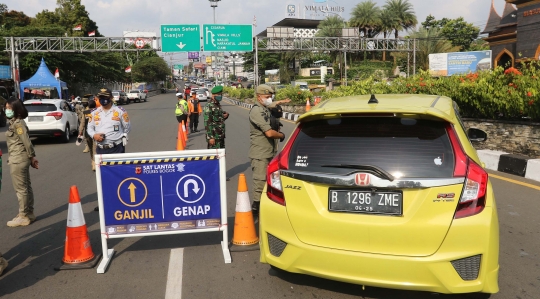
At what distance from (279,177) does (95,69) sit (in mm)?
56328

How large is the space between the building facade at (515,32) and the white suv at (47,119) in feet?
63.7

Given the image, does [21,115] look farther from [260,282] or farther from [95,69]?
[95,69]

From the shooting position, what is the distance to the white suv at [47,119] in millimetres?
15797

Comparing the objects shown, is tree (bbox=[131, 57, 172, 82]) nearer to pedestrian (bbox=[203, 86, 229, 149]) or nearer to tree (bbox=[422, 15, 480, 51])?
tree (bbox=[422, 15, 480, 51])

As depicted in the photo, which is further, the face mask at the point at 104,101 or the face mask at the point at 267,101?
the face mask at the point at 104,101

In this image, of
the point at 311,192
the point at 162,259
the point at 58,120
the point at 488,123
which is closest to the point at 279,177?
the point at 311,192

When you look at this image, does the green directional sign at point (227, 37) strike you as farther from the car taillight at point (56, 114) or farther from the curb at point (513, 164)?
the curb at point (513, 164)

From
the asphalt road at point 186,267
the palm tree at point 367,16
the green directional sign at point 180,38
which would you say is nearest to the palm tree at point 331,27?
the palm tree at point 367,16

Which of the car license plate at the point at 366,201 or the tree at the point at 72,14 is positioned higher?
the tree at the point at 72,14

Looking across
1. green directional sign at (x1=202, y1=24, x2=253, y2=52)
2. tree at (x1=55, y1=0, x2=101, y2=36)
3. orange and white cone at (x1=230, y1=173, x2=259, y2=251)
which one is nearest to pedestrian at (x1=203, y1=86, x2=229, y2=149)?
orange and white cone at (x1=230, y1=173, x2=259, y2=251)

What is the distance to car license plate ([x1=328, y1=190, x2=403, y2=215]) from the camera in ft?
11.1

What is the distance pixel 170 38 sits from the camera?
3628 centimetres

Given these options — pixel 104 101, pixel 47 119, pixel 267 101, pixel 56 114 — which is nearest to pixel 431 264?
pixel 267 101

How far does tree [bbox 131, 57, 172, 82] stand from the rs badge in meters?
91.2
